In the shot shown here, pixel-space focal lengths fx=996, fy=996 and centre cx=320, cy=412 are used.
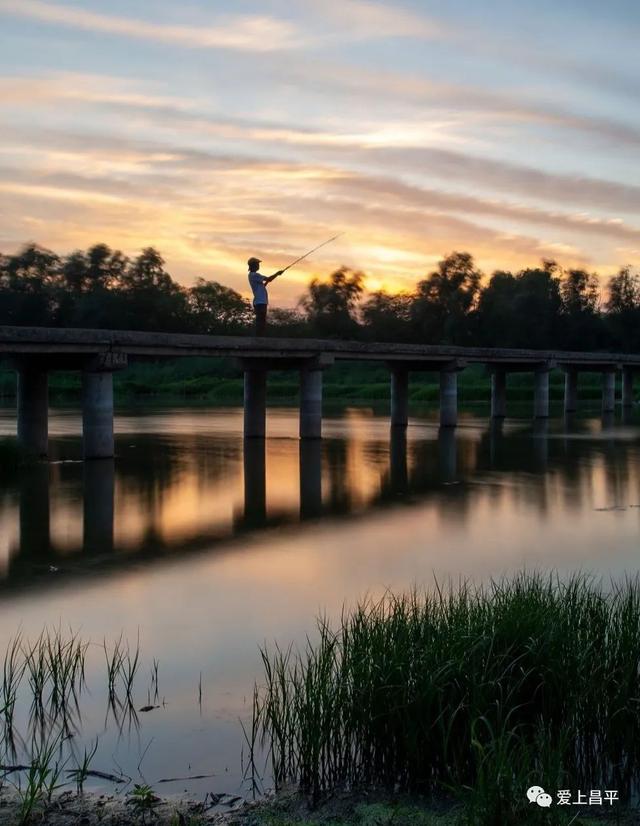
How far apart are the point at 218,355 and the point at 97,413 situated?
4.73 meters

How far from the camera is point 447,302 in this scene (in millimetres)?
115875

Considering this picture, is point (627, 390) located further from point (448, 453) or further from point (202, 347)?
point (202, 347)

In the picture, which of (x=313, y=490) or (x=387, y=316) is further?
(x=387, y=316)

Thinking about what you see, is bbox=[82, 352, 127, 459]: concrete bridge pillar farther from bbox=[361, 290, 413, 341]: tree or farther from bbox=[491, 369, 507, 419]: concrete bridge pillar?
bbox=[361, 290, 413, 341]: tree

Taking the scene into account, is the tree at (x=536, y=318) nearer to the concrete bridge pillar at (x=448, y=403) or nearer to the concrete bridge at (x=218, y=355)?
the concrete bridge at (x=218, y=355)

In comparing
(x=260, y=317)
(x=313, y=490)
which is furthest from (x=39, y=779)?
(x=260, y=317)

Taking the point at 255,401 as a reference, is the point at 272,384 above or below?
above

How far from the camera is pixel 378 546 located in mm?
15414

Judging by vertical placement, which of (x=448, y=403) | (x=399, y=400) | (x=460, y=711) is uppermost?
(x=399, y=400)

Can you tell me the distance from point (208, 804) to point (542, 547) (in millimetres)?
9971

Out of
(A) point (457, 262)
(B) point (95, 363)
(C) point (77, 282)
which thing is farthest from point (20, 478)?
(A) point (457, 262)

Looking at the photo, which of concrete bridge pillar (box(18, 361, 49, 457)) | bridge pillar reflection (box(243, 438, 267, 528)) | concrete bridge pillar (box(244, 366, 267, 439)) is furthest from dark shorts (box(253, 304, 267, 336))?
concrete bridge pillar (box(18, 361, 49, 457))

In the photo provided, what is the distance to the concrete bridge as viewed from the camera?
24.5 meters

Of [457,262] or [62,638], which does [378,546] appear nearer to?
[62,638]
